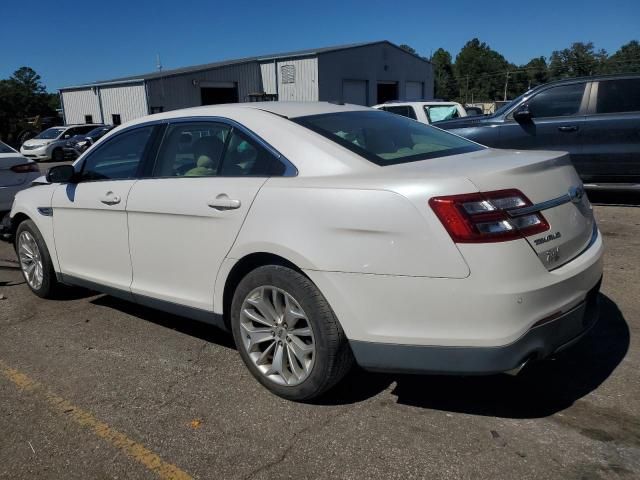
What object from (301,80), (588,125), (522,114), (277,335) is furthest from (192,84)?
(277,335)

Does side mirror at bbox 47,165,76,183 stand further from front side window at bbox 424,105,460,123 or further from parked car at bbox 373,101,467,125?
front side window at bbox 424,105,460,123

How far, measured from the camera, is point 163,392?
329 centimetres

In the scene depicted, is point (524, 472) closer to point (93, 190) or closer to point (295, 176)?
point (295, 176)

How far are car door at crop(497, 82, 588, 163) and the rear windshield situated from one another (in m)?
4.70

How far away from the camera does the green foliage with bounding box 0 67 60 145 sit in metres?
43.7

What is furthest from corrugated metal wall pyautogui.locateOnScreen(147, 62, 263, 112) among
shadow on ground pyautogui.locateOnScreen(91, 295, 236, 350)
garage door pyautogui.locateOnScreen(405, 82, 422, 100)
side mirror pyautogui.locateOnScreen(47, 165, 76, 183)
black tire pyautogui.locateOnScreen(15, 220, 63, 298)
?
side mirror pyautogui.locateOnScreen(47, 165, 76, 183)

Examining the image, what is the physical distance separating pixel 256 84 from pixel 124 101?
860 centimetres

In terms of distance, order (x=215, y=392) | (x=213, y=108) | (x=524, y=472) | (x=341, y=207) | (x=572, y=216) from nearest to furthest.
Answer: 1. (x=524, y=472)
2. (x=341, y=207)
3. (x=572, y=216)
4. (x=215, y=392)
5. (x=213, y=108)

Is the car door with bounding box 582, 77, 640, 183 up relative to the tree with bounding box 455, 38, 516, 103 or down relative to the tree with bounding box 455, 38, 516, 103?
down

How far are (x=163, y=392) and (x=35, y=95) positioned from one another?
5406cm

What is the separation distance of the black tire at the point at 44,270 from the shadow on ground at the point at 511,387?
9.64 feet

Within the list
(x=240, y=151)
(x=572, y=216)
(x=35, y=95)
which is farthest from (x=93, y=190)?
(x=35, y=95)

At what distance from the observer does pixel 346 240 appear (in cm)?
267

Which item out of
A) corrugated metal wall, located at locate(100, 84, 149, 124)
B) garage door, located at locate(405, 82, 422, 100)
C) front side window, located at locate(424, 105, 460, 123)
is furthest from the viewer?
garage door, located at locate(405, 82, 422, 100)
